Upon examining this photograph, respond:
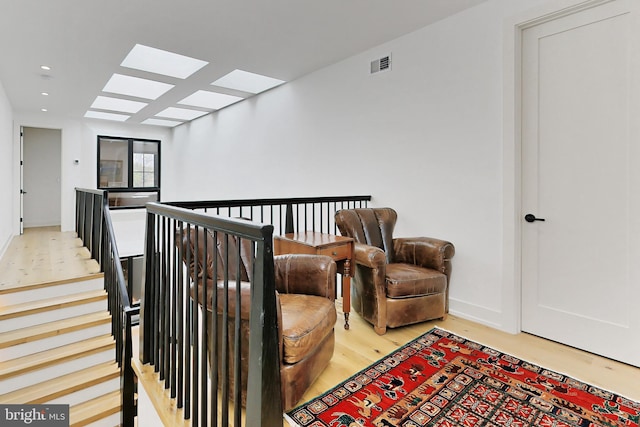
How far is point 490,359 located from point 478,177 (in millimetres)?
1491

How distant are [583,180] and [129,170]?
29.2 feet

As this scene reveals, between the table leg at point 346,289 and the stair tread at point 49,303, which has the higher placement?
the table leg at point 346,289

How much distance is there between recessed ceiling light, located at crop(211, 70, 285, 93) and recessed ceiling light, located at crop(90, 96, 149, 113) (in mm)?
2013

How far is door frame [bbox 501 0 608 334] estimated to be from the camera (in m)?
2.68

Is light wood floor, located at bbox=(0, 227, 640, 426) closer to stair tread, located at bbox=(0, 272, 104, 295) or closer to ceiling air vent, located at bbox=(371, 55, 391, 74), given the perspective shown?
stair tread, located at bbox=(0, 272, 104, 295)

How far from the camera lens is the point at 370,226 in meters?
3.24

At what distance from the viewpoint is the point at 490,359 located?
226cm

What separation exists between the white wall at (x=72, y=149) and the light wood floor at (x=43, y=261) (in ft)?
3.42

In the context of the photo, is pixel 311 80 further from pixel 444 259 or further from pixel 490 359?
pixel 490 359

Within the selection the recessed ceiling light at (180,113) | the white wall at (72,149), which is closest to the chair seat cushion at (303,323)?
the recessed ceiling light at (180,113)

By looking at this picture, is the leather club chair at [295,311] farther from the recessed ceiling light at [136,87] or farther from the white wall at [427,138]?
the recessed ceiling light at [136,87]

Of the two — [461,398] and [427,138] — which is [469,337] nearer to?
[461,398]

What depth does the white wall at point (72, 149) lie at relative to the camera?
6758mm

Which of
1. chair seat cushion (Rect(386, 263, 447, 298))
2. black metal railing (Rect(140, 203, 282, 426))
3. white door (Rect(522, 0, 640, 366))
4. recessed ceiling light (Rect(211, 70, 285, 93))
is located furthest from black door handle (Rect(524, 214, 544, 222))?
recessed ceiling light (Rect(211, 70, 285, 93))
